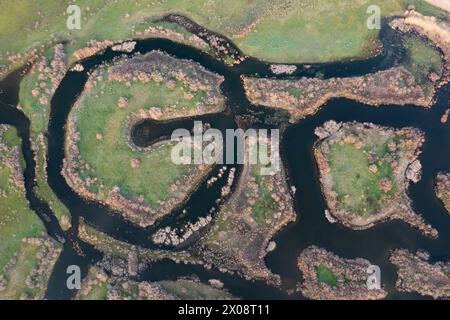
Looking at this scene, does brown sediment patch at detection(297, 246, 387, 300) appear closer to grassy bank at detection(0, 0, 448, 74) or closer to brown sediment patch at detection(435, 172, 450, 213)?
brown sediment patch at detection(435, 172, 450, 213)

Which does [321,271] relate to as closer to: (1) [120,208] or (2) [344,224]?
(2) [344,224]

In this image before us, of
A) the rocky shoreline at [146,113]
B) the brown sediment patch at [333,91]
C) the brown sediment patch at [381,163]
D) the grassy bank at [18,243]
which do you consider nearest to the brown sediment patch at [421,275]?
the brown sediment patch at [381,163]

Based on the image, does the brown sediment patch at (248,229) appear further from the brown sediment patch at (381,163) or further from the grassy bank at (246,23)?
the grassy bank at (246,23)

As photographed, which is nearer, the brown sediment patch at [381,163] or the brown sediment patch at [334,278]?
the brown sediment patch at [334,278]

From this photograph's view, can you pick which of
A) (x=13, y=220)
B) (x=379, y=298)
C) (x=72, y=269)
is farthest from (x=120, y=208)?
(x=379, y=298)

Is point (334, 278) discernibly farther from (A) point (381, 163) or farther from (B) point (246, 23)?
(B) point (246, 23)

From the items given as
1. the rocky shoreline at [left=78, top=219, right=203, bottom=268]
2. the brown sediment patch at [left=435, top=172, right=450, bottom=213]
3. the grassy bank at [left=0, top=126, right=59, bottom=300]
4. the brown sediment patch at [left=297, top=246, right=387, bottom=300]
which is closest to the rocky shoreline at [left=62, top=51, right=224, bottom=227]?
the rocky shoreline at [left=78, top=219, right=203, bottom=268]

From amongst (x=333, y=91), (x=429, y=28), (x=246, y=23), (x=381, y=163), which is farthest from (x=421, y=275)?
(x=246, y=23)
